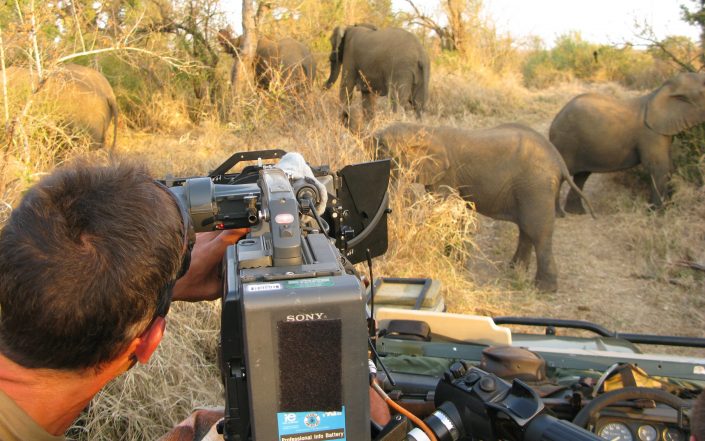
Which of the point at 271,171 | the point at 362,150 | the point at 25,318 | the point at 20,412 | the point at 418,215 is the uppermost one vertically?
the point at 271,171

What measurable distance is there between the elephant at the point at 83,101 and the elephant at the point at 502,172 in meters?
2.77

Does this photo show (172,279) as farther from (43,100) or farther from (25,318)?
(43,100)


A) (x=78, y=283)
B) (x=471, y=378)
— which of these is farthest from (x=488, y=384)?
(x=78, y=283)

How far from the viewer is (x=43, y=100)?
17.8 ft

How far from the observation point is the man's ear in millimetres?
1124

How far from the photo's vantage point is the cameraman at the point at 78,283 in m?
0.99

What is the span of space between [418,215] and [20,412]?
4.21 m

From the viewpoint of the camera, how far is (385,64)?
1135 cm

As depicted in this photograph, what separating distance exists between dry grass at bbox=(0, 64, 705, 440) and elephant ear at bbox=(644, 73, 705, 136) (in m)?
0.85

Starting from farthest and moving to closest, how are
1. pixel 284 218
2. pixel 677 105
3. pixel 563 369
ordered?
1. pixel 677 105
2. pixel 563 369
3. pixel 284 218

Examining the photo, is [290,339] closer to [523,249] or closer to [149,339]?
[149,339]

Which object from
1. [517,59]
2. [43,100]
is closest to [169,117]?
[43,100]

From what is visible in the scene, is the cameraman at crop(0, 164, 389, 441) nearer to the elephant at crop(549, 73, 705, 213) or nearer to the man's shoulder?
the man's shoulder

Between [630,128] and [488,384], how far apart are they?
7580mm
